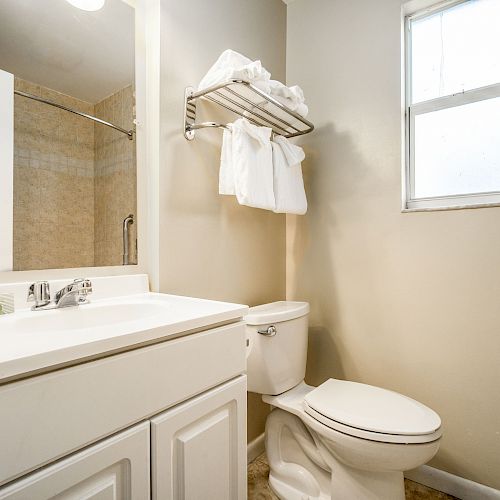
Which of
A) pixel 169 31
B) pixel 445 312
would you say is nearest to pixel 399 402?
pixel 445 312

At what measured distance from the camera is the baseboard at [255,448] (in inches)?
58.7

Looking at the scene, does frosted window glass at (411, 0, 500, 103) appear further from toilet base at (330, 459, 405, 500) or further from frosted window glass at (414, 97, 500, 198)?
toilet base at (330, 459, 405, 500)

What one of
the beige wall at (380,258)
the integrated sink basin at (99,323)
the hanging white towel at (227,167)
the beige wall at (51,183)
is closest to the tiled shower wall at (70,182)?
the beige wall at (51,183)

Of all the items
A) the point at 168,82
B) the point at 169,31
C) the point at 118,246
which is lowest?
the point at 118,246

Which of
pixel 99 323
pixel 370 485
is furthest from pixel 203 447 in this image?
pixel 370 485

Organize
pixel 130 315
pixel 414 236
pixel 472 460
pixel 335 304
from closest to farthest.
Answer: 1. pixel 130 315
2. pixel 472 460
3. pixel 414 236
4. pixel 335 304

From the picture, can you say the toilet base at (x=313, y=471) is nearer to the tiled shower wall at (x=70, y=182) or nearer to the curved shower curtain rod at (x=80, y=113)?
the tiled shower wall at (x=70, y=182)

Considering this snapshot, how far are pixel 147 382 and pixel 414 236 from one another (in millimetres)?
1228

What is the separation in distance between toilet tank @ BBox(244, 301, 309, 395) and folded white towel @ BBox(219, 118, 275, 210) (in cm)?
45

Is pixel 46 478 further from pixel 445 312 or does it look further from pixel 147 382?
pixel 445 312

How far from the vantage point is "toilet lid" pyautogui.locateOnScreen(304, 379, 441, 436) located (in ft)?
3.19

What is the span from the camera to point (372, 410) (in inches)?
42.1

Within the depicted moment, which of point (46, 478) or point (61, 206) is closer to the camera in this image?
point (46, 478)

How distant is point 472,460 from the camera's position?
124cm
